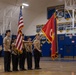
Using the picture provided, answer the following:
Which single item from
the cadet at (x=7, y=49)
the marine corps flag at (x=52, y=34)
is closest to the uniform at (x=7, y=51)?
the cadet at (x=7, y=49)

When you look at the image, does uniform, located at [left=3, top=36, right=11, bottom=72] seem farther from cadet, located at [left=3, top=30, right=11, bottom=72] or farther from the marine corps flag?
the marine corps flag

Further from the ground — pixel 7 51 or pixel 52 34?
pixel 52 34

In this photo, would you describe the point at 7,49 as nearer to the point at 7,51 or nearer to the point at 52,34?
the point at 7,51

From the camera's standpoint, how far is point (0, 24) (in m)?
28.2

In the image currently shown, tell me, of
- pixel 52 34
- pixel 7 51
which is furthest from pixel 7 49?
pixel 52 34

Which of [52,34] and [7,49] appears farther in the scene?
[52,34]

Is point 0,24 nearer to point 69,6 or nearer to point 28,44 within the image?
point 69,6

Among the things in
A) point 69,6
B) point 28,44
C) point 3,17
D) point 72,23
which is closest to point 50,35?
point 28,44

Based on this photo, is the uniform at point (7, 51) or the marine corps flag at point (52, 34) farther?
the uniform at point (7, 51)

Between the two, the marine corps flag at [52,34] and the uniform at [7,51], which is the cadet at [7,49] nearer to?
the uniform at [7,51]

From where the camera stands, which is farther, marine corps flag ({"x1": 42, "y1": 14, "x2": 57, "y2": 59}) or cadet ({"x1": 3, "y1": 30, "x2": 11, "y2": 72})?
cadet ({"x1": 3, "y1": 30, "x2": 11, "y2": 72})

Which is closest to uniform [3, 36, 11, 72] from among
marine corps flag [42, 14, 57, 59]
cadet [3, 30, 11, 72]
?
cadet [3, 30, 11, 72]

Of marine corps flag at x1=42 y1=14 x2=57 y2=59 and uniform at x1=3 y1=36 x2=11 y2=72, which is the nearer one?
marine corps flag at x1=42 y1=14 x2=57 y2=59

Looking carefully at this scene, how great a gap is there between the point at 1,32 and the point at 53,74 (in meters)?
20.0
